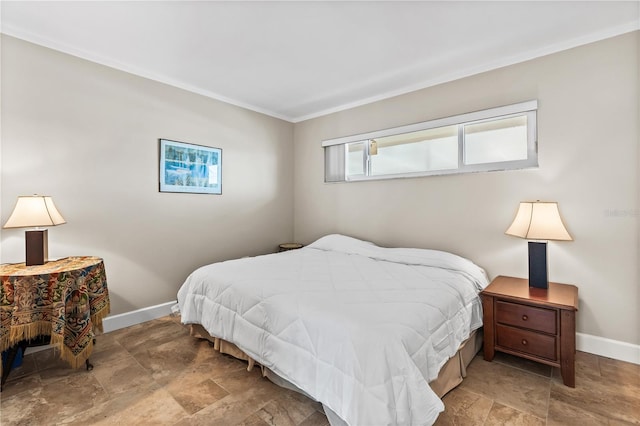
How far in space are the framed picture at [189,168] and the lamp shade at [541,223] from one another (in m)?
3.12

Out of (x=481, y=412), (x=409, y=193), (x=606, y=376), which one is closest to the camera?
(x=481, y=412)

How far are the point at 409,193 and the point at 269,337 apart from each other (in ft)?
7.42

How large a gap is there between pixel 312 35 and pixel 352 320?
2116mm

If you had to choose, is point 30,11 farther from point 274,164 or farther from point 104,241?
point 274,164

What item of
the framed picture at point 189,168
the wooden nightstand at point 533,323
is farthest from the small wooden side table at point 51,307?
the wooden nightstand at point 533,323

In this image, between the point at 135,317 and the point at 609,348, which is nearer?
the point at 609,348

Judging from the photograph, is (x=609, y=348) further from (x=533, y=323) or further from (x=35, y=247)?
(x=35, y=247)

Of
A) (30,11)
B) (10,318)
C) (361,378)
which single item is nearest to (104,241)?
(10,318)

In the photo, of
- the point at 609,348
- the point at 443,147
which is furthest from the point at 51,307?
the point at 609,348

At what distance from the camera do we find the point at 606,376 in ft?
6.81

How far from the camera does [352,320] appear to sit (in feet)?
5.06

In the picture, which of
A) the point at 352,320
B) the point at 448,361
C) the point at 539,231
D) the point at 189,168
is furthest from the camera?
the point at 189,168

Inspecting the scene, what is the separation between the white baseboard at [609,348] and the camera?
2.25 meters

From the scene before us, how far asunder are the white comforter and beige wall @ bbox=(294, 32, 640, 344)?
1.62ft
